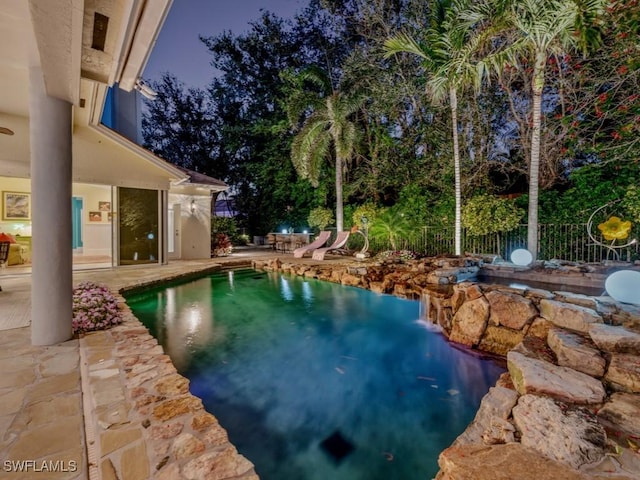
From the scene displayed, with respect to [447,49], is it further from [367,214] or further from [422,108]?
[367,214]

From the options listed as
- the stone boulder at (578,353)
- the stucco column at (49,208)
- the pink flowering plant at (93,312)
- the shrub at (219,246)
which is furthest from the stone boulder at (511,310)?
the shrub at (219,246)

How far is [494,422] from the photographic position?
7.66 feet

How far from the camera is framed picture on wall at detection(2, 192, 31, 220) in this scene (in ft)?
32.1

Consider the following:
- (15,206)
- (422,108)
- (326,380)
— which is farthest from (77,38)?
(422,108)

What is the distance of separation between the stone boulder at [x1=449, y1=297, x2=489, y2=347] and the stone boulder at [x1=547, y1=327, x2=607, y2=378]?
1.19 metres

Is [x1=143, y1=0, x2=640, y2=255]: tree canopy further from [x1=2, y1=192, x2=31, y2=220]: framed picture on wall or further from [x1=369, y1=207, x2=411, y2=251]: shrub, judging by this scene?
[x1=2, y1=192, x2=31, y2=220]: framed picture on wall

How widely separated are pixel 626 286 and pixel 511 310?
1.41 m

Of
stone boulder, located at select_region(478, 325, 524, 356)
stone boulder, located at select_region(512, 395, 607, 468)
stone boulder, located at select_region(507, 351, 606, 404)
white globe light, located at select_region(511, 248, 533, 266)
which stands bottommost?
stone boulder, located at select_region(478, 325, 524, 356)

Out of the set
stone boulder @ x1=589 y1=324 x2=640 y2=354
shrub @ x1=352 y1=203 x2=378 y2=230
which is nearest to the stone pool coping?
stone boulder @ x1=589 y1=324 x2=640 y2=354

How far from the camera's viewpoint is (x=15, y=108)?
5789 mm

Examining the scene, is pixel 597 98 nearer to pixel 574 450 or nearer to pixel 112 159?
pixel 574 450

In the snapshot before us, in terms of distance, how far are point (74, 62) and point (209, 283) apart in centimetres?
668

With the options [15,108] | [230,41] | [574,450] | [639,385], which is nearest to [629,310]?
[639,385]

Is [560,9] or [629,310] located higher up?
[560,9]
